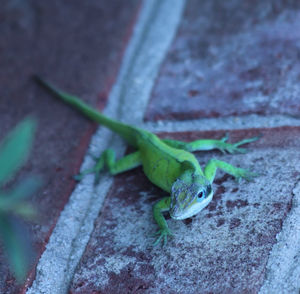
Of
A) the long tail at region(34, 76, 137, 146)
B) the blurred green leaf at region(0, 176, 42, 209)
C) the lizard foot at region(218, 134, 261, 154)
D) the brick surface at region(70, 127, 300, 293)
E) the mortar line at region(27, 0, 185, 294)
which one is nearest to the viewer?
the blurred green leaf at region(0, 176, 42, 209)

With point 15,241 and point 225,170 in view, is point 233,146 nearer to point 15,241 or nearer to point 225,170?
point 225,170

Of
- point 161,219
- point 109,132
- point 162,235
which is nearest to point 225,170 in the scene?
point 161,219

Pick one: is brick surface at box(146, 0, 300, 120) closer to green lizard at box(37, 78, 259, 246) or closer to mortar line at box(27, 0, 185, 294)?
mortar line at box(27, 0, 185, 294)

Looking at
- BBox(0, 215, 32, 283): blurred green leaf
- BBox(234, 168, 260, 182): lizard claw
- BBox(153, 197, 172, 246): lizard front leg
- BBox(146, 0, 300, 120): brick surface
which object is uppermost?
BBox(0, 215, 32, 283): blurred green leaf

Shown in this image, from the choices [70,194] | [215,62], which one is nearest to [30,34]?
[215,62]

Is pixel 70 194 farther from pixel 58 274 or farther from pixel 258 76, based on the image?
→ pixel 258 76

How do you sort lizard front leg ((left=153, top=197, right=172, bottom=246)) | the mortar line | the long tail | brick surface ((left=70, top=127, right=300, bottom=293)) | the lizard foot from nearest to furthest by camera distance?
1. brick surface ((left=70, top=127, right=300, bottom=293))
2. the mortar line
3. lizard front leg ((left=153, top=197, right=172, bottom=246))
4. the lizard foot
5. the long tail

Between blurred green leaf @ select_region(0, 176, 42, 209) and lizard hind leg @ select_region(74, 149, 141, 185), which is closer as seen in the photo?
blurred green leaf @ select_region(0, 176, 42, 209)

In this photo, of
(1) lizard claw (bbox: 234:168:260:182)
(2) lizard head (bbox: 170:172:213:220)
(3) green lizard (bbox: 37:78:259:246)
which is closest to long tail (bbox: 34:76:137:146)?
(3) green lizard (bbox: 37:78:259:246)
